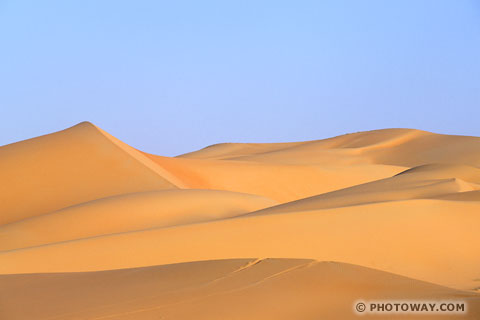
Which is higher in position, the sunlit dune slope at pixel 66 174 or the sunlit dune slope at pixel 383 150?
the sunlit dune slope at pixel 383 150

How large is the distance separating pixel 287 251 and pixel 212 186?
13.5 m

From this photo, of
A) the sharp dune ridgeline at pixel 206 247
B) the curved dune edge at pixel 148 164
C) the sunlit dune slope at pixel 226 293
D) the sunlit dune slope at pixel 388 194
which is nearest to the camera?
the sunlit dune slope at pixel 226 293

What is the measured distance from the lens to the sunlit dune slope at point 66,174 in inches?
669

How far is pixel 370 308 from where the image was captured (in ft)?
16.0

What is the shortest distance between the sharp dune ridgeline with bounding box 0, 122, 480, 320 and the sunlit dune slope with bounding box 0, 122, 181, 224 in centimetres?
4

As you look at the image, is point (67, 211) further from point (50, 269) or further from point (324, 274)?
point (324, 274)

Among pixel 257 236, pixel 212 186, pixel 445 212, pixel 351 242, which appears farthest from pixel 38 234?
pixel 212 186

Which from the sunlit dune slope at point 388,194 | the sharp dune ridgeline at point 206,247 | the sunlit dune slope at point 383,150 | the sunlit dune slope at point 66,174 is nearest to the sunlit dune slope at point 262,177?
the sunlit dune slope at point 66,174

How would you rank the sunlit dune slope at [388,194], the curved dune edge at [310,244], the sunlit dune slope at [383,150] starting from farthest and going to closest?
the sunlit dune slope at [383,150], the sunlit dune slope at [388,194], the curved dune edge at [310,244]

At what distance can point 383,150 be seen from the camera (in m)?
36.5

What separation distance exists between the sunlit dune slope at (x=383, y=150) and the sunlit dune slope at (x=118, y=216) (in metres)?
19.2

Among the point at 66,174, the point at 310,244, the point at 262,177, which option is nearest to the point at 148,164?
the point at 66,174

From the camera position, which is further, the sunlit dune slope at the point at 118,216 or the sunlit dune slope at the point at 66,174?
the sunlit dune slope at the point at 66,174

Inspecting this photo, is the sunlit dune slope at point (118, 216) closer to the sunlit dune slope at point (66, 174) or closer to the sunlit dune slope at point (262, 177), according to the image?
the sunlit dune slope at point (66, 174)
